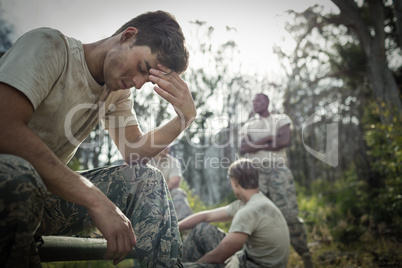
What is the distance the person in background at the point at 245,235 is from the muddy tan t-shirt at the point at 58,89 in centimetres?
150

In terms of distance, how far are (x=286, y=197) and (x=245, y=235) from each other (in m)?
1.48

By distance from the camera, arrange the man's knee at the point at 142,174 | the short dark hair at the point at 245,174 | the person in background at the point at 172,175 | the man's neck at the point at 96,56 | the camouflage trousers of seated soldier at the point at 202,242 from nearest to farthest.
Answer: the man's knee at the point at 142,174 < the man's neck at the point at 96,56 < the camouflage trousers of seated soldier at the point at 202,242 < the short dark hair at the point at 245,174 < the person in background at the point at 172,175

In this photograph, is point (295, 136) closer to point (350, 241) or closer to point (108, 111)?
point (350, 241)

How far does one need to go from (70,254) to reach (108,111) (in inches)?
31.9

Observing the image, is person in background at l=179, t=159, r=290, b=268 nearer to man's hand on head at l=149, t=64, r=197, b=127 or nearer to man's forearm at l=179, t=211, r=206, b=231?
man's forearm at l=179, t=211, r=206, b=231

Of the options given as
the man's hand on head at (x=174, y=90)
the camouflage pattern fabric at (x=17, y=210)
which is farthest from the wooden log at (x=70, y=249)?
the man's hand on head at (x=174, y=90)

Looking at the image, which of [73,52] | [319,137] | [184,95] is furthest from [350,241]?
[319,137]

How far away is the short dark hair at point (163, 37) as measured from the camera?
5.13ft

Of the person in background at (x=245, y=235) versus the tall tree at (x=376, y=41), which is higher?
the tall tree at (x=376, y=41)

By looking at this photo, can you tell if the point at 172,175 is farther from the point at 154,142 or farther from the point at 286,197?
the point at 154,142

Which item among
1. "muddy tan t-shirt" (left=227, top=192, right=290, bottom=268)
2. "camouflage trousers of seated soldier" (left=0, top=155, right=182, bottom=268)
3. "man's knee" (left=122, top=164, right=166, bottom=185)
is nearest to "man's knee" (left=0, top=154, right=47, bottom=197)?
"camouflage trousers of seated soldier" (left=0, top=155, right=182, bottom=268)

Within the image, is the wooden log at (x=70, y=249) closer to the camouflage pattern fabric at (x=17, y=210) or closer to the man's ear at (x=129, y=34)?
the camouflage pattern fabric at (x=17, y=210)

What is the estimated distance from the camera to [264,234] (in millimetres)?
2908

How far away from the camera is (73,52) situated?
1.44 meters
